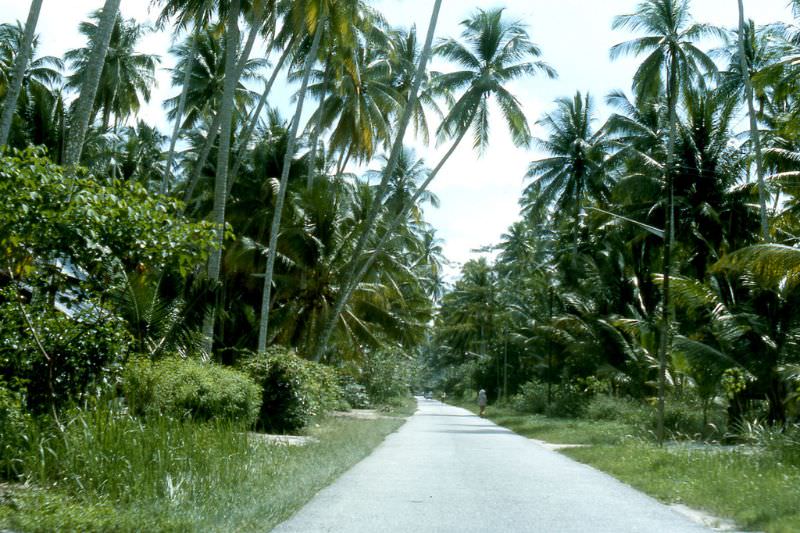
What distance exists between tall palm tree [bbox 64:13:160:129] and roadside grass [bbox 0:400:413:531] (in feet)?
83.1

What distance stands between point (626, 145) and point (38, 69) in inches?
1070

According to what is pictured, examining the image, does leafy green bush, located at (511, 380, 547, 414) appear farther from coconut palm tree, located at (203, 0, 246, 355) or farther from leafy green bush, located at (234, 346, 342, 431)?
coconut palm tree, located at (203, 0, 246, 355)

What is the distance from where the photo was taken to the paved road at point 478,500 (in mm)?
7422

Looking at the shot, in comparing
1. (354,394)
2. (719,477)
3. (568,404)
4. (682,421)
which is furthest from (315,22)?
(354,394)

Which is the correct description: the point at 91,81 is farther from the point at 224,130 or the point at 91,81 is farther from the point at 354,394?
the point at 354,394

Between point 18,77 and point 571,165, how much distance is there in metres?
28.3

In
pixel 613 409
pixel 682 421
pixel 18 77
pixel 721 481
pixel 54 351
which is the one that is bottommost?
pixel 721 481

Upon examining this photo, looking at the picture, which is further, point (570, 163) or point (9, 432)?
point (570, 163)

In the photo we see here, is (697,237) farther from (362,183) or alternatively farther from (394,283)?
(362,183)

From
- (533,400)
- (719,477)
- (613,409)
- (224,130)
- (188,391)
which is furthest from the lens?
(533,400)

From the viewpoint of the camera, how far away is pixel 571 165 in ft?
125

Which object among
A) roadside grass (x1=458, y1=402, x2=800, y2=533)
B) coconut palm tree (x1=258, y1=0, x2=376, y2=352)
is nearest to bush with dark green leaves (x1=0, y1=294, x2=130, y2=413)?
roadside grass (x1=458, y1=402, x2=800, y2=533)

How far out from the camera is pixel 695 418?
69.8 feet

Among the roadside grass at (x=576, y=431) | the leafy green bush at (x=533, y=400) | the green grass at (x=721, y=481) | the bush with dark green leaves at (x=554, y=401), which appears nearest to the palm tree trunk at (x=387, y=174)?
the roadside grass at (x=576, y=431)
